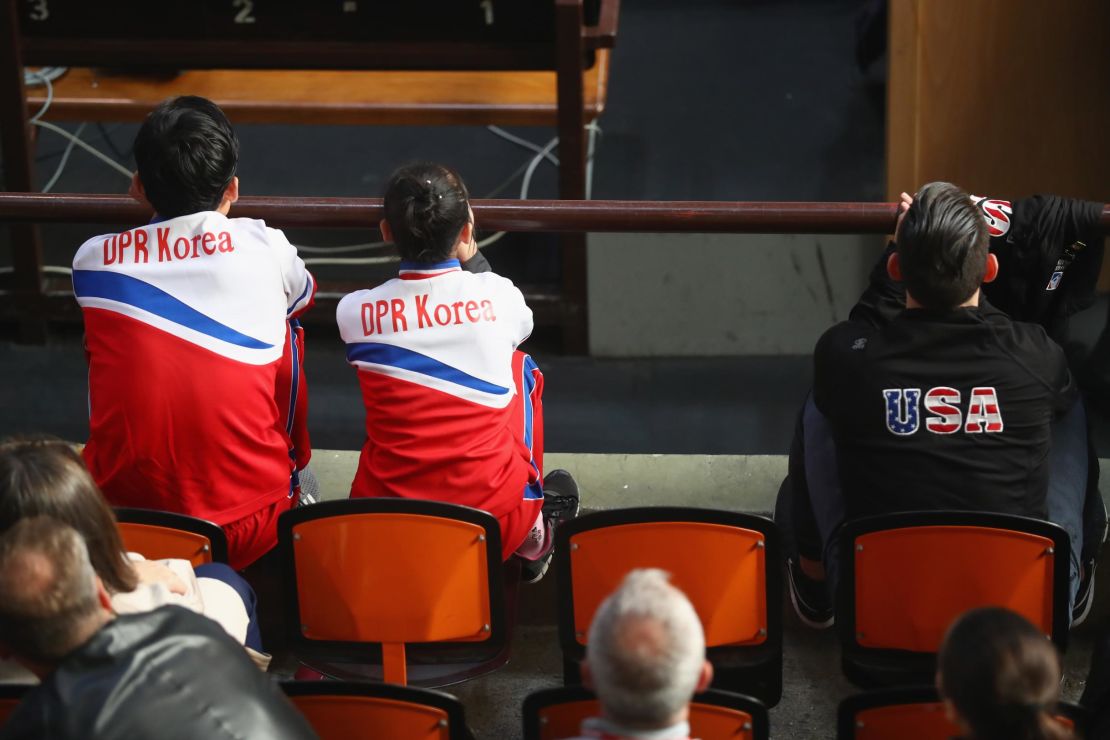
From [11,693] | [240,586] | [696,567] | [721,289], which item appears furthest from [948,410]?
[721,289]

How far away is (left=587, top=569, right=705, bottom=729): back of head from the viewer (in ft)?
4.60

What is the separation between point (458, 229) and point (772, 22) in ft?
12.6

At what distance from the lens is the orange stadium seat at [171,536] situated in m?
2.06

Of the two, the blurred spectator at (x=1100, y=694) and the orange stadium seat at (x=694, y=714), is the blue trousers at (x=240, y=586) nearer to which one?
the orange stadium seat at (x=694, y=714)

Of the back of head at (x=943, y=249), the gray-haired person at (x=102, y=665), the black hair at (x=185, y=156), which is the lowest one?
the gray-haired person at (x=102, y=665)

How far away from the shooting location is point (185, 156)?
222 centimetres

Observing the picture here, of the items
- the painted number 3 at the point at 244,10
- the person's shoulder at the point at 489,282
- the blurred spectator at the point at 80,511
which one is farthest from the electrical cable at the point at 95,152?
the blurred spectator at the point at 80,511

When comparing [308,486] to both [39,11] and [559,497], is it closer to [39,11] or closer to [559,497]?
[559,497]

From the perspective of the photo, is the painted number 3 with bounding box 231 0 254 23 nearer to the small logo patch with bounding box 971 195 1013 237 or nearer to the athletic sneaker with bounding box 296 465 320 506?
the athletic sneaker with bounding box 296 465 320 506

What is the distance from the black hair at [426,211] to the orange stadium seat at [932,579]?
80 centimetres

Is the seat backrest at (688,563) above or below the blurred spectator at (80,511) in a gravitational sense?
below

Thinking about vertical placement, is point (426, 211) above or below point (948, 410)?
above

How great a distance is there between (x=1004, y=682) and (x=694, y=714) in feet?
1.53

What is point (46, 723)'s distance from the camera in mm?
1485
